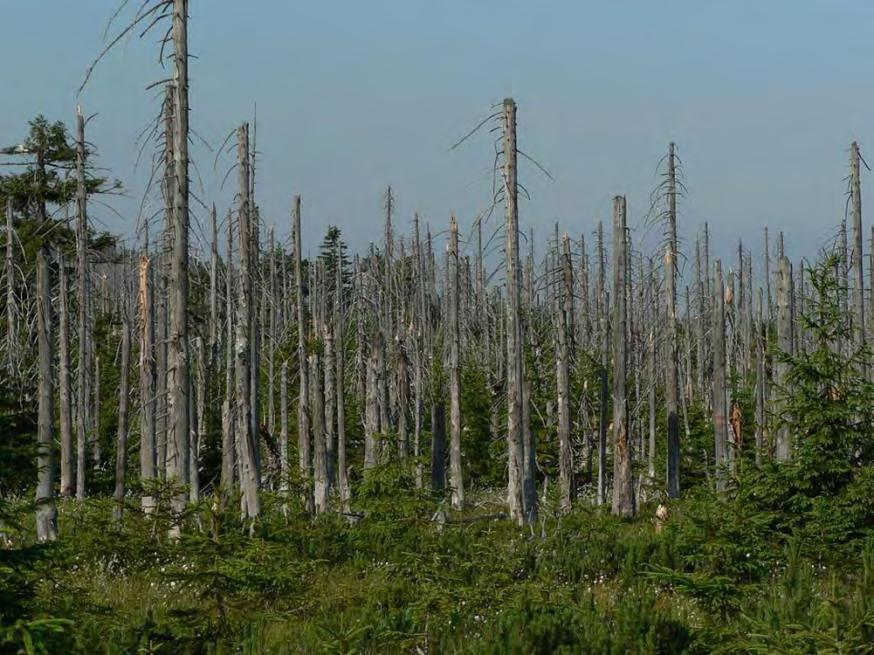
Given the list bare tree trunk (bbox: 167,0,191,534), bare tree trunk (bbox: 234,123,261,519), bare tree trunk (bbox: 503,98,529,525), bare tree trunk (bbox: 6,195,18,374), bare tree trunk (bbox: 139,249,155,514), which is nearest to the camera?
bare tree trunk (bbox: 167,0,191,534)

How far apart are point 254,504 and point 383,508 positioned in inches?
158

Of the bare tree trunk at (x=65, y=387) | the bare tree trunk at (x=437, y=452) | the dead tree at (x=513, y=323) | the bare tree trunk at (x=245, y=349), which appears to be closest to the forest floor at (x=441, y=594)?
the bare tree trunk at (x=245, y=349)

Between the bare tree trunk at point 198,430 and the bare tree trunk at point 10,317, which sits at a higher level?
Answer: the bare tree trunk at point 10,317

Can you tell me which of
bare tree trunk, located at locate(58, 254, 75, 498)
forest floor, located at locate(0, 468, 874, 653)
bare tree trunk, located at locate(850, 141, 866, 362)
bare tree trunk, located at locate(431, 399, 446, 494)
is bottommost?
forest floor, located at locate(0, 468, 874, 653)

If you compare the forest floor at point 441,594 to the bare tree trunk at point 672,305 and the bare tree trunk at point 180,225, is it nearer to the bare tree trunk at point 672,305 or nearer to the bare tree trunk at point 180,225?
the bare tree trunk at point 180,225

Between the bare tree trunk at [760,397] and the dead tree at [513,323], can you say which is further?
the dead tree at [513,323]

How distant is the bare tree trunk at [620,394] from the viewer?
20.9 meters

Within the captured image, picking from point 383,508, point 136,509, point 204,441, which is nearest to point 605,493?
point 204,441

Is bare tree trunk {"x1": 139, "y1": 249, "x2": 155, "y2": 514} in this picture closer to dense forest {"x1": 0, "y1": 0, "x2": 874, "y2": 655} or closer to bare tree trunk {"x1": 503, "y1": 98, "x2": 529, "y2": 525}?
dense forest {"x1": 0, "y1": 0, "x2": 874, "y2": 655}

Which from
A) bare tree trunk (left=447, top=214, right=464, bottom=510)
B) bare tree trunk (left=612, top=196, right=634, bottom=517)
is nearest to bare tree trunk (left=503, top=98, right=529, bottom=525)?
bare tree trunk (left=612, top=196, right=634, bottom=517)

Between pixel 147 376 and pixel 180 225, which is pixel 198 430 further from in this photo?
pixel 180 225

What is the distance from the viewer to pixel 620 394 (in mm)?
21125

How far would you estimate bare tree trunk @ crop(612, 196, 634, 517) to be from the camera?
2092cm

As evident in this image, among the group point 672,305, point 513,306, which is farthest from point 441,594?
point 672,305
